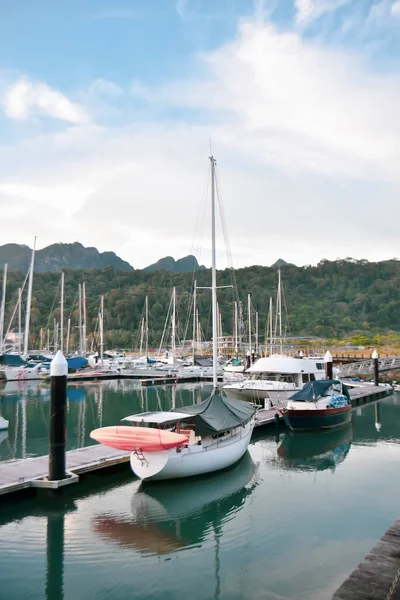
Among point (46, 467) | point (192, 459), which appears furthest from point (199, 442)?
point (46, 467)

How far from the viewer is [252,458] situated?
→ 66.0ft

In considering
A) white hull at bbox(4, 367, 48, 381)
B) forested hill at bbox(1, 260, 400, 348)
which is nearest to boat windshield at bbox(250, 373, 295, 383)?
white hull at bbox(4, 367, 48, 381)

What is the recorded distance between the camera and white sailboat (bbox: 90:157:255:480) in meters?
14.6

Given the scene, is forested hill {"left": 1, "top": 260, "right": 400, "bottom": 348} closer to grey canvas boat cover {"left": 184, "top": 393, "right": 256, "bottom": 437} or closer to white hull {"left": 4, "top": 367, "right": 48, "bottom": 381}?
white hull {"left": 4, "top": 367, "right": 48, "bottom": 381}

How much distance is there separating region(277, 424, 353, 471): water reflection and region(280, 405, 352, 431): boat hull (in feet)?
1.34

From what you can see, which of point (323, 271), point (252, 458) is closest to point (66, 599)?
point (252, 458)

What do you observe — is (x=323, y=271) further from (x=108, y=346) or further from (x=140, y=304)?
(x=108, y=346)

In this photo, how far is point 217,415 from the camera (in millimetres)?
17766

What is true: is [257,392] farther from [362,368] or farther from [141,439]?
[362,368]

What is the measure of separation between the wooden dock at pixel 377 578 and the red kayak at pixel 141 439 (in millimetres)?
6494

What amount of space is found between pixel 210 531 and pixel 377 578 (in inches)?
221

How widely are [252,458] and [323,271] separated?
130142 mm

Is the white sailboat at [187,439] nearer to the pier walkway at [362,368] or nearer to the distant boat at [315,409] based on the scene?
the distant boat at [315,409]

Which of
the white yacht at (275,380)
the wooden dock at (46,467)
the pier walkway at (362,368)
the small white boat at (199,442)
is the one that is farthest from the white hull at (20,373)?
the small white boat at (199,442)
